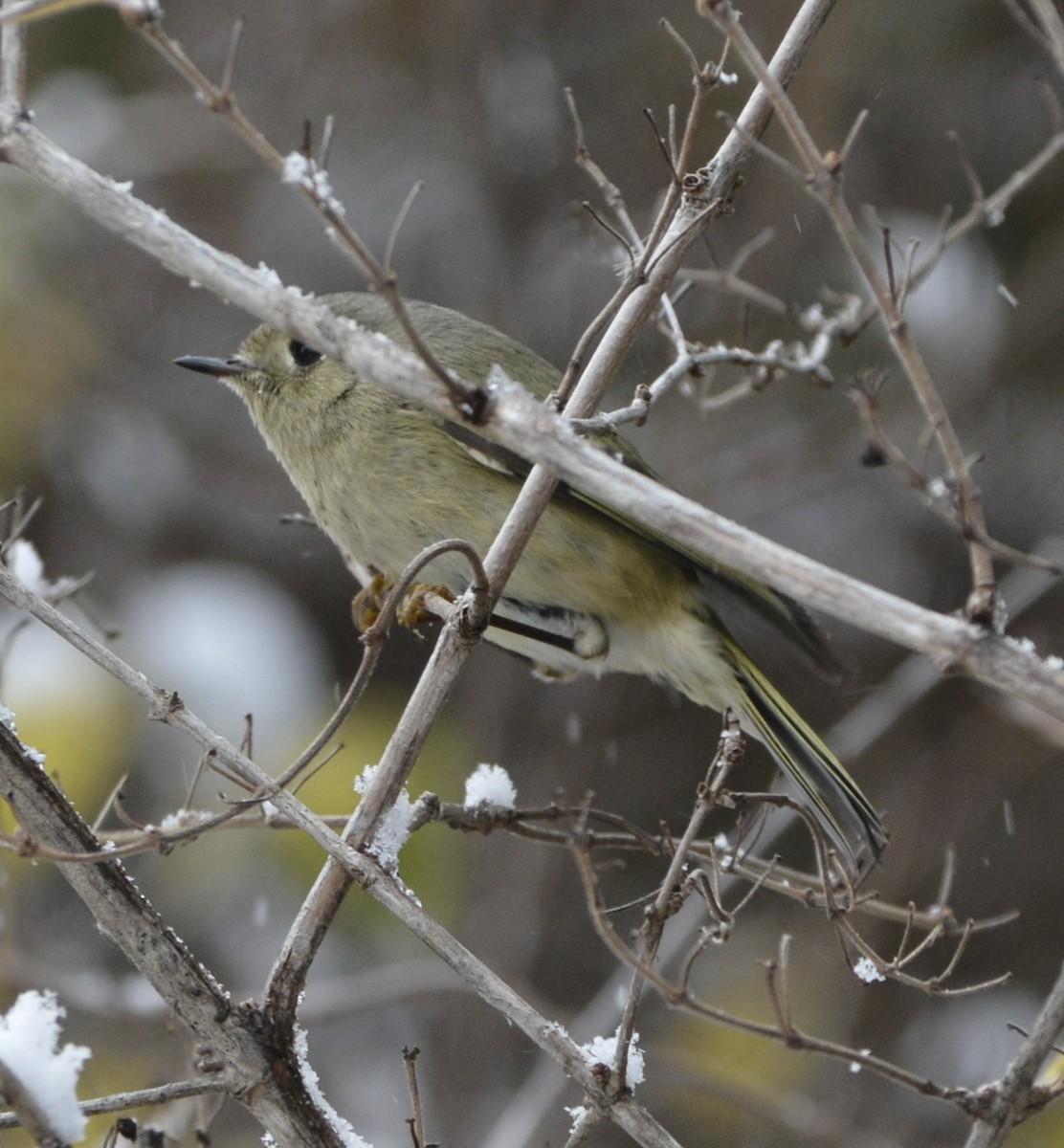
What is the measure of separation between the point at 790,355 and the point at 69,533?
363cm

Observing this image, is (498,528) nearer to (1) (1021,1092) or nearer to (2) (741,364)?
(2) (741,364)

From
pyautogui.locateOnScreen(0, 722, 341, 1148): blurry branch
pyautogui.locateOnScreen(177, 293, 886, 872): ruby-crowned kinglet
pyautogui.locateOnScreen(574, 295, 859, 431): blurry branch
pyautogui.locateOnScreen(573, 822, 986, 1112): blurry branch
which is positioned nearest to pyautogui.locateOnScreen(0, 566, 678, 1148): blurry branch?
pyautogui.locateOnScreen(0, 722, 341, 1148): blurry branch

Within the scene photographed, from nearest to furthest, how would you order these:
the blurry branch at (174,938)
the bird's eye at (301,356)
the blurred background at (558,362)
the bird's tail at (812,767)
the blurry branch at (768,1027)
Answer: the blurry branch at (768,1027) → the blurry branch at (174,938) → the bird's tail at (812,767) → the bird's eye at (301,356) → the blurred background at (558,362)

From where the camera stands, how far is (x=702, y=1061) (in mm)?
4453

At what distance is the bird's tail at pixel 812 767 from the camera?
2.86 metres

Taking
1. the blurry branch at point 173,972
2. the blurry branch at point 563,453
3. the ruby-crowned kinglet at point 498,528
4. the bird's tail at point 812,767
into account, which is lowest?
the blurry branch at point 173,972

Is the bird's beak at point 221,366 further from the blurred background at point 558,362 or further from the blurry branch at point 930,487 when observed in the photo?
the blurry branch at point 930,487

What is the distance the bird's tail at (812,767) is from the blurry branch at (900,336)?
3.79 feet

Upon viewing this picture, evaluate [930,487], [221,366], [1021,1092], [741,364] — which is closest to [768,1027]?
[1021,1092]

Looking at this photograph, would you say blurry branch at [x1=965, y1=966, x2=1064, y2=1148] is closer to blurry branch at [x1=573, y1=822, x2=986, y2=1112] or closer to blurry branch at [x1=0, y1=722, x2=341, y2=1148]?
blurry branch at [x1=573, y1=822, x2=986, y2=1112]

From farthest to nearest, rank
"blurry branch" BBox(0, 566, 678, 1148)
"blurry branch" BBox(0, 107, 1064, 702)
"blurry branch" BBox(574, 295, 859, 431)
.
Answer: "blurry branch" BBox(574, 295, 859, 431), "blurry branch" BBox(0, 566, 678, 1148), "blurry branch" BBox(0, 107, 1064, 702)

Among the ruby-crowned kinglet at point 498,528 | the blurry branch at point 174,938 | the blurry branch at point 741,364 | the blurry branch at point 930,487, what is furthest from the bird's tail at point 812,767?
the blurry branch at point 930,487

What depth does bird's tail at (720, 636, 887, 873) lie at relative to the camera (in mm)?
2857

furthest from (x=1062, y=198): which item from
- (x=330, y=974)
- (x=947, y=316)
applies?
(x=330, y=974)
